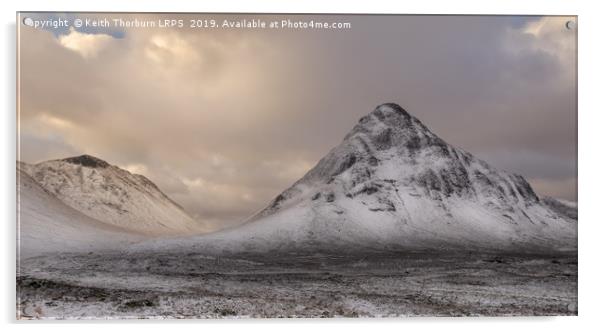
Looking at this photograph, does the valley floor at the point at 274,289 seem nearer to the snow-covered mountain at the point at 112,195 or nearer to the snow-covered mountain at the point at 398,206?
the snow-covered mountain at the point at 398,206

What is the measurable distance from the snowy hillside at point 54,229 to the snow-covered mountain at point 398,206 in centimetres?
280

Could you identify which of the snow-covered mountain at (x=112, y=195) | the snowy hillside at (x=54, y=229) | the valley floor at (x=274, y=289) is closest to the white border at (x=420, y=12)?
the valley floor at (x=274, y=289)

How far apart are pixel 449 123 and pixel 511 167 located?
138 inches

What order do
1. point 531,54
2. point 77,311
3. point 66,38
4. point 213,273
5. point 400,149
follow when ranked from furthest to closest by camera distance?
point 400,149, point 213,273, point 531,54, point 66,38, point 77,311

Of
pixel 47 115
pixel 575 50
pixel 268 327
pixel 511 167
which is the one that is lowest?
pixel 268 327

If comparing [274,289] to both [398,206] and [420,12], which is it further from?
[398,206]

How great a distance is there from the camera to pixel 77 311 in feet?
54.7

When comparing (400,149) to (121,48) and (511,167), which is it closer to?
(511,167)

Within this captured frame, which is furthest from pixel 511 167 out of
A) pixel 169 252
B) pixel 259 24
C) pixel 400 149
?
pixel 400 149

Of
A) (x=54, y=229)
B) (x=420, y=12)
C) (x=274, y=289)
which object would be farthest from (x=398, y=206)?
(x=54, y=229)

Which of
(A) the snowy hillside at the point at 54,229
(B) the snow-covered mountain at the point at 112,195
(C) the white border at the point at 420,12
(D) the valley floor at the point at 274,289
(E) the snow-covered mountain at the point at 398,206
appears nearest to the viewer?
(C) the white border at the point at 420,12

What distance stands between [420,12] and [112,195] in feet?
80.3

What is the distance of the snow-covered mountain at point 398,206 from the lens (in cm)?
2744

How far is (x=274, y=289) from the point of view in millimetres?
18938
